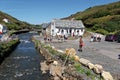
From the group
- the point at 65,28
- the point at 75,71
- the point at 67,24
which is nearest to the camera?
the point at 75,71

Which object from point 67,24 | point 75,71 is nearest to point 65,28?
point 67,24

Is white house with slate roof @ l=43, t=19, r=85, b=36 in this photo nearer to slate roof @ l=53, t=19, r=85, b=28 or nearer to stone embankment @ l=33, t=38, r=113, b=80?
slate roof @ l=53, t=19, r=85, b=28

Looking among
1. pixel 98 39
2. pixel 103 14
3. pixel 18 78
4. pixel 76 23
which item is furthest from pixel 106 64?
pixel 103 14

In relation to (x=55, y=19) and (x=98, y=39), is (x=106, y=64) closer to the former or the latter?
(x=98, y=39)

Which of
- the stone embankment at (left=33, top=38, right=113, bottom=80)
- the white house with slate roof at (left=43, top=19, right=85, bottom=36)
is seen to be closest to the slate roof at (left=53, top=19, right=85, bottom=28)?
the white house with slate roof at (left=43, top=19, right=85, bottom=36)

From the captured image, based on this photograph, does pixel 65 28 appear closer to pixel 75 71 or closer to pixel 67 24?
pixel 67 24

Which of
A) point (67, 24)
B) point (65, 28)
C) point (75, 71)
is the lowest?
point (75, 71)

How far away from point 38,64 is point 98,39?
26.5m

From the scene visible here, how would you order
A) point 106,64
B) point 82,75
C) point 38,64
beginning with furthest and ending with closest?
point 38,64 → point 106,64 → point 82,75

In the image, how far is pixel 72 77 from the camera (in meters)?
23.8

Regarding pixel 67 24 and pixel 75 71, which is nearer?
pixel 75 71

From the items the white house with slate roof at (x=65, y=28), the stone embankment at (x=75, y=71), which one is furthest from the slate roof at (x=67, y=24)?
the stone embankment at (x=75, y=71)

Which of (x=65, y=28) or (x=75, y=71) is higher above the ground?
(x=65, y=28)

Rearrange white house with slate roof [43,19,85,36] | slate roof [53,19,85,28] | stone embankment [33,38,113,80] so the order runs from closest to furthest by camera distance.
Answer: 1. stone embankment [33,38,113,80]
2. white house with slate roof [43,19,85,36]
3. slate roof [53,19,85,28]
